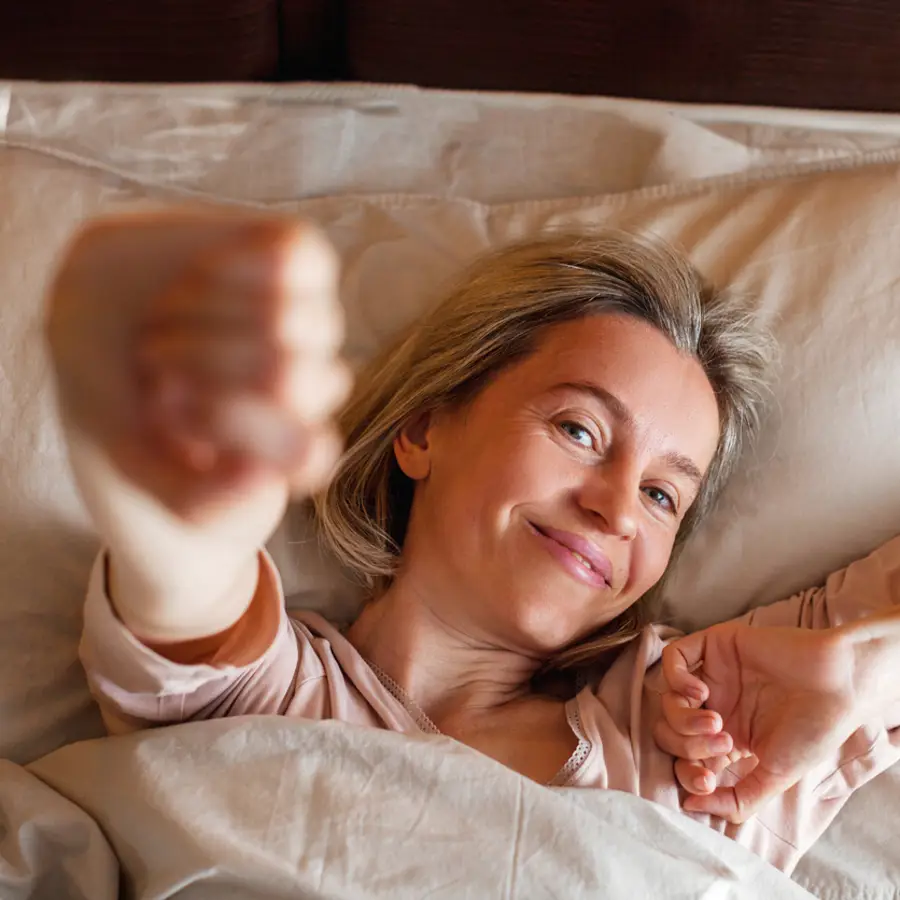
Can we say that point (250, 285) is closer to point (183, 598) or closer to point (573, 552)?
point (183, 598)

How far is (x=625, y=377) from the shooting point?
3.06 feet

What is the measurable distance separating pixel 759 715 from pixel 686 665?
78 mm

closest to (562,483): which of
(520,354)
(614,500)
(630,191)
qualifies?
(614,500)

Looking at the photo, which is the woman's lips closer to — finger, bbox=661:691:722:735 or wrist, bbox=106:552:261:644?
finger, bbox=661:691:722:735

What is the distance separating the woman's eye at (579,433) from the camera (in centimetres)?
92

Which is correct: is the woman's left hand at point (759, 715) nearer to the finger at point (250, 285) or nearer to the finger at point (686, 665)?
the finger at point (686, 665)

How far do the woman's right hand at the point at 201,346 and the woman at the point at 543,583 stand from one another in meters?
0.10

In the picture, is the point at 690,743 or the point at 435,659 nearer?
the point at 690,743

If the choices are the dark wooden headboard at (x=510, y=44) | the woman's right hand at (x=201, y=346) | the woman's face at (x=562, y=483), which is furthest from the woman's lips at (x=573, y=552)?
the dark wooden headboard at (x=510, y=44)

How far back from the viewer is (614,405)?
923 mm

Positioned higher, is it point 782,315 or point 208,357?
point 208,357

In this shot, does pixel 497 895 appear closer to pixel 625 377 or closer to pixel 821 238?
pixel 625 377

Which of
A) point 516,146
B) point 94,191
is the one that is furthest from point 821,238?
point 94,191

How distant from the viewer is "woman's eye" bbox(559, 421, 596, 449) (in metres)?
0.92
